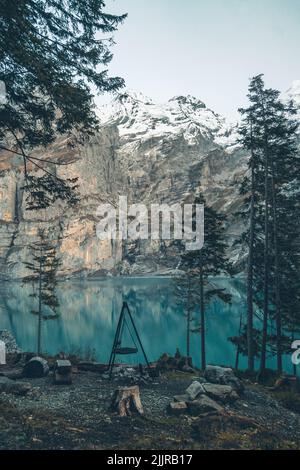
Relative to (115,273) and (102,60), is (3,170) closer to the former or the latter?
(115,273)

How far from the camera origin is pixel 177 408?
421 inches

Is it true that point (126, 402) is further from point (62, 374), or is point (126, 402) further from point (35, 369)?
point (35, 369)

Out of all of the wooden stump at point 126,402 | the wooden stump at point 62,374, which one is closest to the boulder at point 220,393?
the wooden stump at point 126,402

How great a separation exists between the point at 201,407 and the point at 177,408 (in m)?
0.68

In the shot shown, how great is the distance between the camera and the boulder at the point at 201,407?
34.7 feet

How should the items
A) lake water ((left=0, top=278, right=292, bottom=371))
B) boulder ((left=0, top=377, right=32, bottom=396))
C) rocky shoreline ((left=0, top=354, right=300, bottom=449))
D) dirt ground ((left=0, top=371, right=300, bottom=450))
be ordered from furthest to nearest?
lake water ((left=0, top=278, right=292, bottom=371)) → boulder ((left=0, top=377, right=32, bottom=396)) → rocky shoreline ((left=0, top=354, right=300, bottom=449)) → dirt ground ((left=0, top=371, right=300, bottom=450))

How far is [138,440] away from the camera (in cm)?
839

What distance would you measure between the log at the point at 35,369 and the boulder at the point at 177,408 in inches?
201

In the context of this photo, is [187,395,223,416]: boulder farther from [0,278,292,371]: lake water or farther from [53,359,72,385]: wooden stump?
[0,278,292,371]: lake water

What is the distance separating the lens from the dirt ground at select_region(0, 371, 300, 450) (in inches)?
321

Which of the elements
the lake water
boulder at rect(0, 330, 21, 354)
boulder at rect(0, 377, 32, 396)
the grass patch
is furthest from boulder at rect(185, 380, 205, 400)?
boulder at rect(0, 330, 21, 354)

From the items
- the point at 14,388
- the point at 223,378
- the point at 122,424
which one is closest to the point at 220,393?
the point at 223,378

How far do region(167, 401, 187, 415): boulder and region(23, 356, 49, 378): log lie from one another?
5104 mm

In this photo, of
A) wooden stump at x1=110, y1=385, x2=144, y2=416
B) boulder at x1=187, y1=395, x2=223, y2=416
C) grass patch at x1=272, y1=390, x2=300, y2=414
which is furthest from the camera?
grass patch at x1=272, y1=390, x2=300, y2=414
